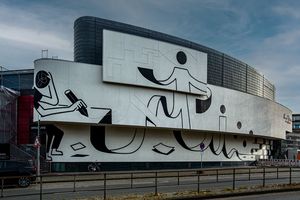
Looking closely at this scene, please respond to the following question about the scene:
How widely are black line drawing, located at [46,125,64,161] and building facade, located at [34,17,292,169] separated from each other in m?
0.09

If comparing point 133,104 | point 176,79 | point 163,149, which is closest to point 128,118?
point 133,104

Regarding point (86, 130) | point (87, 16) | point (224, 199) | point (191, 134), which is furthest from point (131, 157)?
point (224, 199)

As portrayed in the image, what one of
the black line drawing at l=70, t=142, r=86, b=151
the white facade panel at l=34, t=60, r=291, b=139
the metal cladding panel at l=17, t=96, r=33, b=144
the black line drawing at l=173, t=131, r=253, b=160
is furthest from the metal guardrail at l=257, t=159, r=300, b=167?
the metal cladding panel at l=17, t=96, r=33, b=144

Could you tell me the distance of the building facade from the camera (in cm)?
4262

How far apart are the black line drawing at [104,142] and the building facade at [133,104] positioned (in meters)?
0.10

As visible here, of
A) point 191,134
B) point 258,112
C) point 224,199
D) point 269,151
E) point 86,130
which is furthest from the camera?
point 269,151

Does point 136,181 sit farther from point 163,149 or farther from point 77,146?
point 163,149

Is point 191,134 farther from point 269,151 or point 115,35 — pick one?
point 269,151

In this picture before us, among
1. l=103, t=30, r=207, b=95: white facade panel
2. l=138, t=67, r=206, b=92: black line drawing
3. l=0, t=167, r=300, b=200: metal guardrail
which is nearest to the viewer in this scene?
l=0, t=167, r=300, b=200: metal guardrail

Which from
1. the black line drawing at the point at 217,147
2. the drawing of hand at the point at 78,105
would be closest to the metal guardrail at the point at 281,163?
the black line drawing at the point at 217,147

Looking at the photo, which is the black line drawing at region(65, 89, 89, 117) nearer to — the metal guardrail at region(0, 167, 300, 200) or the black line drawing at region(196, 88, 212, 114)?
the metal guardrail at region(0, 167, 300, 200)

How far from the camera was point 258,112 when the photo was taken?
224 ft

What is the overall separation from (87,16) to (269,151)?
146 ft

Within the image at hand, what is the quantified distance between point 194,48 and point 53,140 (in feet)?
91.2
